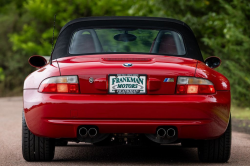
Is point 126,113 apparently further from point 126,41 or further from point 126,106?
point 126,41

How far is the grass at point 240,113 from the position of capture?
505 inches

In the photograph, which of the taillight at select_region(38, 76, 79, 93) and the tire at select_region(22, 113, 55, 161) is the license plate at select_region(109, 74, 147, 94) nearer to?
the taillight at select_region(38, 76, 79, 93)

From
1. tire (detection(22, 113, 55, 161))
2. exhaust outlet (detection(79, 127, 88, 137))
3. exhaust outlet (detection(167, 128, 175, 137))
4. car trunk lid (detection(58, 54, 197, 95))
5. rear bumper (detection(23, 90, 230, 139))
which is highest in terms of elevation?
car trunk lid (detection(58, 54, 197, 95))

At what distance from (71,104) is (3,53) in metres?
38.1

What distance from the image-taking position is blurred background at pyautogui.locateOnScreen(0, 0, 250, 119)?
15.0m

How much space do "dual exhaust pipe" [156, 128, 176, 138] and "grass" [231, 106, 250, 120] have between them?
8075mm

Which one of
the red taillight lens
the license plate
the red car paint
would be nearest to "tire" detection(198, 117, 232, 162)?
the red car paint

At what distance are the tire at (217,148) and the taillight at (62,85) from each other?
1536 mm

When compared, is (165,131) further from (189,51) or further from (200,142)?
(189,51)

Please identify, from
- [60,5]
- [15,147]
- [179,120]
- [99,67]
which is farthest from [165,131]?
[60,5]

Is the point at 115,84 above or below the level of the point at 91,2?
above

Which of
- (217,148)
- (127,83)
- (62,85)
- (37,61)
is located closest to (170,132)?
(127,83)

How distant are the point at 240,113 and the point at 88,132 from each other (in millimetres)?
9992

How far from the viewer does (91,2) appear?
39.0m
